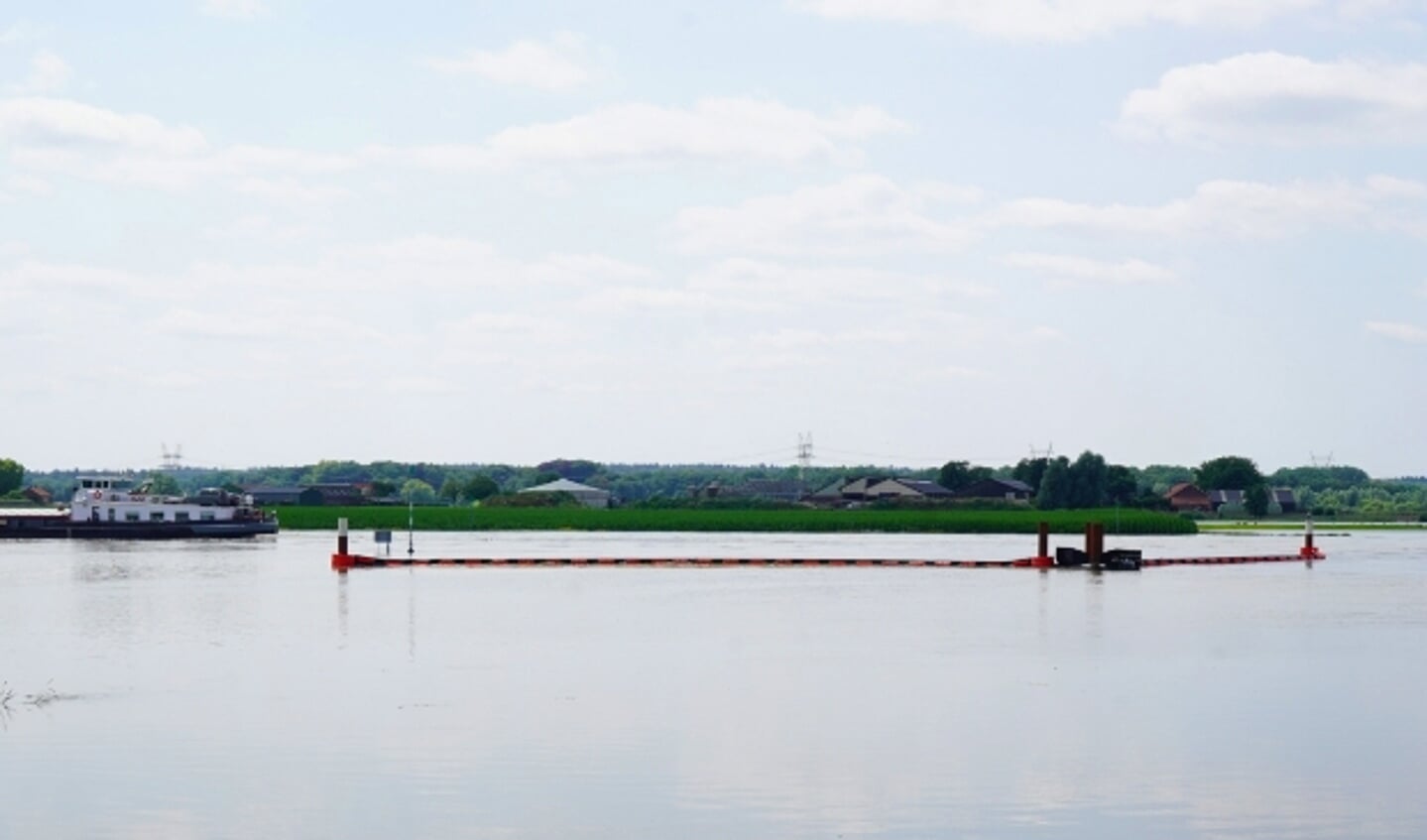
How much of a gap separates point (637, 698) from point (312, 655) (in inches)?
474

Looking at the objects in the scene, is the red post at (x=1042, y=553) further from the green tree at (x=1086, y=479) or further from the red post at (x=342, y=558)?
the green tree at (x=1086, y=479)

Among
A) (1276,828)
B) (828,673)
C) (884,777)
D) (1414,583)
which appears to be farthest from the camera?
(1414,583)

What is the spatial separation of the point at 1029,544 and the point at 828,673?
87.5 meters

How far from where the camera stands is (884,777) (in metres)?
29.8

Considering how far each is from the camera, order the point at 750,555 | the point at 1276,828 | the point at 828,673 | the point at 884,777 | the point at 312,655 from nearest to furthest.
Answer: the point at 1276,828, the point at 884,777, the point at 828,673, the point at 312,655, the point at 750,555

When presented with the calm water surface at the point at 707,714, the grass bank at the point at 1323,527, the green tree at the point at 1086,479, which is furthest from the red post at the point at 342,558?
the green tree at the point at 1086,479

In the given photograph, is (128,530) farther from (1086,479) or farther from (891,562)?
(1086,479)

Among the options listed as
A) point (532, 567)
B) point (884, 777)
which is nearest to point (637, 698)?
point (884, 777)

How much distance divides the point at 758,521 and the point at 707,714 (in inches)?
4481

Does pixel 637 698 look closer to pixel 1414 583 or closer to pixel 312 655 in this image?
pixel 312 655

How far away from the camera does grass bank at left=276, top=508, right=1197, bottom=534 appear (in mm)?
150375

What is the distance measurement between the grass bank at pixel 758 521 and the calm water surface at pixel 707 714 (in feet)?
250

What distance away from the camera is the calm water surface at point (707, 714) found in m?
27.0

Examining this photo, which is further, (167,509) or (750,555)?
(167,509)
